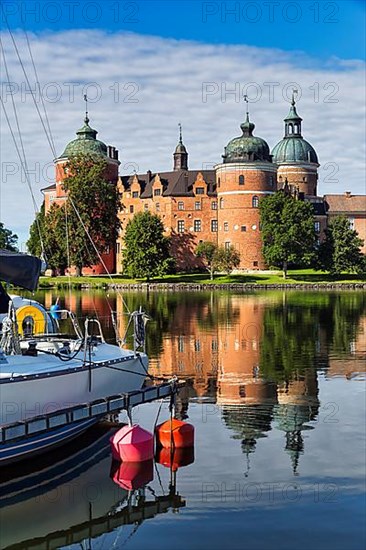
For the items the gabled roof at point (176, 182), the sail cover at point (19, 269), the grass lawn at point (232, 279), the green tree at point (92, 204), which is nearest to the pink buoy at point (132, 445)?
the sail cover at point (19, 269)

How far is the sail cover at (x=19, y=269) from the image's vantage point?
15.8 metres

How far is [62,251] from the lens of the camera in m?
81.9

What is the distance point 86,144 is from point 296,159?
3599 cm

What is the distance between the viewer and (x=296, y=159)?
124m

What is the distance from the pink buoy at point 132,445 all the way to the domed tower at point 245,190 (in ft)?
288

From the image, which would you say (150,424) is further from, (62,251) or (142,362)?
(62,251)

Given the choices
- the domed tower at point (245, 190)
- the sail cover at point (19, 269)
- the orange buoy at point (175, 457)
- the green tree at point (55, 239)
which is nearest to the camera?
the orange buoy at point (175, 457)

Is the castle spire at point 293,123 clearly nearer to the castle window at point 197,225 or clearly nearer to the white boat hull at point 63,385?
the castle window at point 197,225

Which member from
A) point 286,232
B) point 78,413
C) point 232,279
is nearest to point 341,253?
point 286,232

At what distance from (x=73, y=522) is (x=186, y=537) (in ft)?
6.03

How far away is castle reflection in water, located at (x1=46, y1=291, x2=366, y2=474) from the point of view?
57.5ft

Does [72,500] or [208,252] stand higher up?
[208,252]

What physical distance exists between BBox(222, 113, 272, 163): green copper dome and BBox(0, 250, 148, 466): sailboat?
87.3 metres

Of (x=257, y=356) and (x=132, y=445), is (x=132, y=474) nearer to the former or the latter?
(x=132, y=445)
